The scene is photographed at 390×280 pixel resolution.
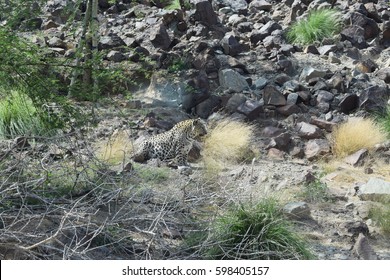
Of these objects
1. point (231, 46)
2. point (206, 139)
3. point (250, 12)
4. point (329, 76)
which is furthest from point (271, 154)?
point (250, 12)

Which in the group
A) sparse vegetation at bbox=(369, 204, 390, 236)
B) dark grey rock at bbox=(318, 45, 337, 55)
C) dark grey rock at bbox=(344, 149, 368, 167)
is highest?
sparse vegetation at bbox=(369, 204, 390, 236)

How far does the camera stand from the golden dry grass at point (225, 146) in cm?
1179

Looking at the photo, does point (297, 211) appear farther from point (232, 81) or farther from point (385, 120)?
point (232, 81)

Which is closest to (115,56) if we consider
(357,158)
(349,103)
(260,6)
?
(349,103)

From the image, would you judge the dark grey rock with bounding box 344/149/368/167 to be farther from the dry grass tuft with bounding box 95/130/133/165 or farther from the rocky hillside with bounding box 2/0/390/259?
the dry grass tuft with bounding box 95/130/133/165

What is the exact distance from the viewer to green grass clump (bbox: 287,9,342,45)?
16.9 meters

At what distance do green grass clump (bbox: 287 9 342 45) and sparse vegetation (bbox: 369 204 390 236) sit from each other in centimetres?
787

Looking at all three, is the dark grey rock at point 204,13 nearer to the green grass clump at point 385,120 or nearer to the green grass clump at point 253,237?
the green grass clump at point 385,120

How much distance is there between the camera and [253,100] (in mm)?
13992

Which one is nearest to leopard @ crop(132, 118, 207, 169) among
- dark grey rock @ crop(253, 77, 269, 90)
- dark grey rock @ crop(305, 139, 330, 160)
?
A: dark grey rock @ crop(305, 139, 330, 160)

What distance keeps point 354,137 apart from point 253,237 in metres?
5.20

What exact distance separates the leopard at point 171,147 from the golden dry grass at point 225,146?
12.6 inches

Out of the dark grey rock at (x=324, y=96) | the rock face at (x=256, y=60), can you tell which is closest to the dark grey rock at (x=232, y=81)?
the rock face at (x=256, y=60)

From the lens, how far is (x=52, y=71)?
10156mm
